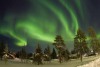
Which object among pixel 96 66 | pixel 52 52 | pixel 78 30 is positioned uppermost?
pixel 78 30

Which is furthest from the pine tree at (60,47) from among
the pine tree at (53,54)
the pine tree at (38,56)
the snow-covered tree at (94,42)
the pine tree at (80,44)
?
the snow-covered tree at (94,42)

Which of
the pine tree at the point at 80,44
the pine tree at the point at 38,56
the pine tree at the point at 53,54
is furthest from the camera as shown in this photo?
the pine tree at the point at 38,56

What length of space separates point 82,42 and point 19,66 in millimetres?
15374

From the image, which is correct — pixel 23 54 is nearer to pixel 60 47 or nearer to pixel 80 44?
pixel 60 47

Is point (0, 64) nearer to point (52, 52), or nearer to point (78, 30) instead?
point (52, 52)

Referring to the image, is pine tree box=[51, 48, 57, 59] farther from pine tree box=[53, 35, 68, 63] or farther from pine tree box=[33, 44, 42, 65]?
pine tree box=[33, 44, 42, 65]

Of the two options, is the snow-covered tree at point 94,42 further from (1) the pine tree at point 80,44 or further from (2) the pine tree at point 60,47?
(2) the pine tree at point 60,47

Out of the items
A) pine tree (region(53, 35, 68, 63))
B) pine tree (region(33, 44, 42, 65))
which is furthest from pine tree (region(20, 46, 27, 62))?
pine tree (region(53, 35, 68, 63))

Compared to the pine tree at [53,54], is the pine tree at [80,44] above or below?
above

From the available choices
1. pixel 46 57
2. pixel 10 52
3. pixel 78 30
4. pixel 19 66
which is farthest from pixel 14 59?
pixel 78 30

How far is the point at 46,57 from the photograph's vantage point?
5100cm

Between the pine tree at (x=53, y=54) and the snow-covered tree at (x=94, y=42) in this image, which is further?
the pine tree at (x=53, y=54)

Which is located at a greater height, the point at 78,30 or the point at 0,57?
the point at 78,30

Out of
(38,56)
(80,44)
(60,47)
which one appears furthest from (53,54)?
(80,44)
